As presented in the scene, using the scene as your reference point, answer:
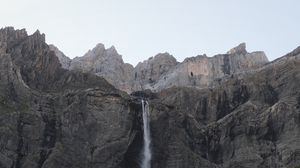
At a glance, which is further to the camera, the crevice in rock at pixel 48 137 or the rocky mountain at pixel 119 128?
the rocky mountain at pixel 119 128

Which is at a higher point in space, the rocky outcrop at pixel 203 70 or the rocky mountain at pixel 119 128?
the rocky outcrop at pixel 203 70

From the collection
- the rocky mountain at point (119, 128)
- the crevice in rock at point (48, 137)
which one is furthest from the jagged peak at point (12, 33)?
the crevice in rock at point (48, 137)

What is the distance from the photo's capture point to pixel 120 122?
121 m

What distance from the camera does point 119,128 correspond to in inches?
4702

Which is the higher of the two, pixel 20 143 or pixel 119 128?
pixel 119 128

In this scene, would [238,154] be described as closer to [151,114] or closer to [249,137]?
[249,137]

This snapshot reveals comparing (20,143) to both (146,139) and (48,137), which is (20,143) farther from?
(146,139)

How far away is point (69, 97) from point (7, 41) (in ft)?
106

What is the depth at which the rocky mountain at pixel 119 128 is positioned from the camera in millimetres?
Result: 113250

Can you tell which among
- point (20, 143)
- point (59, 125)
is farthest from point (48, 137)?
point (20, 143)

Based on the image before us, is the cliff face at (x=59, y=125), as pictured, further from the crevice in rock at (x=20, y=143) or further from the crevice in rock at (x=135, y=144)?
the crevice in rock at (x=135, y=144)

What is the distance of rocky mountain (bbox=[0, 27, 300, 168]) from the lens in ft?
372

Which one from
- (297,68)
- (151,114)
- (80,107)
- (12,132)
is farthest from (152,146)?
(297,68)

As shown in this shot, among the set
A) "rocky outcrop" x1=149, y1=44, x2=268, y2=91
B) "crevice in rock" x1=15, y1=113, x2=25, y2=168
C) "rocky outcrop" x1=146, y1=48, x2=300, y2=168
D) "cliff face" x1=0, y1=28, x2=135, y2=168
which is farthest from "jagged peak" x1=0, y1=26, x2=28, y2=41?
"rocky outcrop" x1=149, y1=44, x2=268, y2=91
